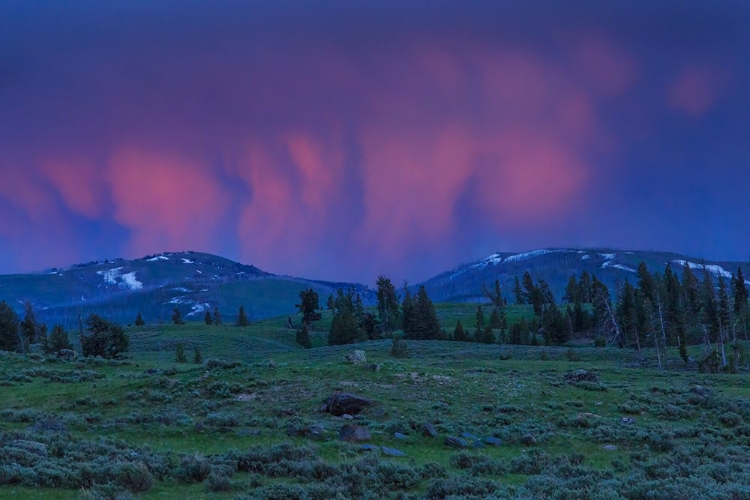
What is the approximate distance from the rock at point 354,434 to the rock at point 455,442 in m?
3.47

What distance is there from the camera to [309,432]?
25391 millimetres

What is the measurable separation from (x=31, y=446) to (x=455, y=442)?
53.1 feet

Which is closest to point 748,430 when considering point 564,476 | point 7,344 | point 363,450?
point 564,476

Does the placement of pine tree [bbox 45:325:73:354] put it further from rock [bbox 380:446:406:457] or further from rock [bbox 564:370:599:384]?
rock [bbox 380:446:406:457]

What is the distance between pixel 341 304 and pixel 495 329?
39.1 meters

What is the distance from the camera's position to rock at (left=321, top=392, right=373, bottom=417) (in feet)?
98.3

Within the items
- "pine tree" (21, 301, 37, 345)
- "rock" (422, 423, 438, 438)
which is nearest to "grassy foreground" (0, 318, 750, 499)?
"rock" (422, 423, 438, 438)

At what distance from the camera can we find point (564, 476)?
60.0ft

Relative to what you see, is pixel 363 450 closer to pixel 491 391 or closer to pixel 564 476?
pixel 564 476

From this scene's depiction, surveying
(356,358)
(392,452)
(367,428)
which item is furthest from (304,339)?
→ (392,452)

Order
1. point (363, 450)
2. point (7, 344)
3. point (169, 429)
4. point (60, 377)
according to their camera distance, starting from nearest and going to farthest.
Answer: point (363, 450), point (169, 429), point (60, 377), point (7, 344)

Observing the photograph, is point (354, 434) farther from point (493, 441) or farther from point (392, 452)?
point (493, 441)

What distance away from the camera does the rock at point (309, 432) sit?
982 inches

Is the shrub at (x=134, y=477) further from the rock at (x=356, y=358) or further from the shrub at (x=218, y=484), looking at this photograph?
the rock at (x=356, y=358)
